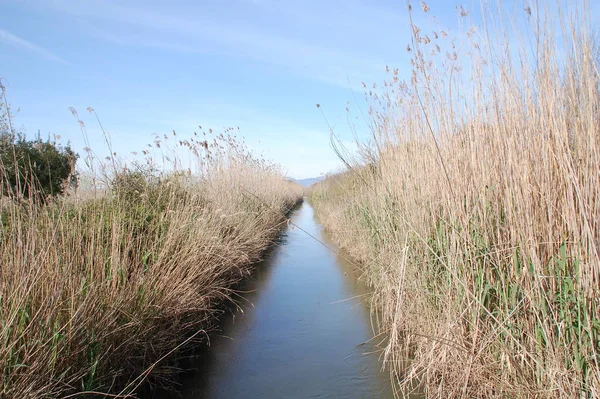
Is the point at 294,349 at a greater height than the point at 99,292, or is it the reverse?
the point at 99,292

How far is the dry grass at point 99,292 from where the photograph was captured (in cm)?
214

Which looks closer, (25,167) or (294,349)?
(25,167)

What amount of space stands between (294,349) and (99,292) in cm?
199

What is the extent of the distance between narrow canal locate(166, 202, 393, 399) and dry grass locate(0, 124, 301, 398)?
0.35 meters

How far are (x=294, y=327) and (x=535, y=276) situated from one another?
3.05 meters

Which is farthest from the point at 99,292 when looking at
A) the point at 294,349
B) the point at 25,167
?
the point at 294,349

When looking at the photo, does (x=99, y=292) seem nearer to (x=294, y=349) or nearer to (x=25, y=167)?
(x=25, y=167)

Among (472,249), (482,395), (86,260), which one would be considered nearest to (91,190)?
(86,260)

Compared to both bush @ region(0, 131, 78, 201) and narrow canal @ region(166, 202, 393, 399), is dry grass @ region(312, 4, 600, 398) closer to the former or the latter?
narrow canal @ region(166, 202, 393, 399)

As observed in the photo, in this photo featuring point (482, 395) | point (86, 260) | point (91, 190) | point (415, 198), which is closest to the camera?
point (482, 395)

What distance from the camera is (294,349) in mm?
4090

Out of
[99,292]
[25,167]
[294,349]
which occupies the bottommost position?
[294,349]

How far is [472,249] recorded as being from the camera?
2.66 metres

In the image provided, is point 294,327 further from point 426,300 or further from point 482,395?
point 482,395
